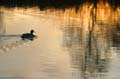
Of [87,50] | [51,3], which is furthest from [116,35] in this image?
[51,3]

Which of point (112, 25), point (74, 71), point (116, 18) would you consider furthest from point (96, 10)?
point (74, 71)

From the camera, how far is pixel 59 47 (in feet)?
81.5

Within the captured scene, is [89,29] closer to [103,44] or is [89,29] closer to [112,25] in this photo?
[112,25]

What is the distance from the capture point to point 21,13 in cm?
3738

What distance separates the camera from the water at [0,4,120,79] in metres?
20.0

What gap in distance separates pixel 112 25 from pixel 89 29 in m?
2.36

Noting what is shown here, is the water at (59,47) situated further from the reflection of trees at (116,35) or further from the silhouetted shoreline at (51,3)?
the silhouetted shoreline at (51,3)

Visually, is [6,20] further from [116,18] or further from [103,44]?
[103,44]

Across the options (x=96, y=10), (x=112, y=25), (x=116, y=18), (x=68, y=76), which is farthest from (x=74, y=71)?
(x=96, y=10)

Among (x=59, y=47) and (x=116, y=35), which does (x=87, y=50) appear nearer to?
(x=59, y=47)

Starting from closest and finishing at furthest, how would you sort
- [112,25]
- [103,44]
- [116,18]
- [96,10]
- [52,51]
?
1. [52,51]
2. [103,44]
3. [112,25]
4. [116,18]
5. [96,10]

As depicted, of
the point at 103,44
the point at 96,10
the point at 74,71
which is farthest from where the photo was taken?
the point at 96,10

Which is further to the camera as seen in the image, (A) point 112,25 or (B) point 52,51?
(A) point 112,25

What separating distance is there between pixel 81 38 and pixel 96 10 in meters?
13.9
